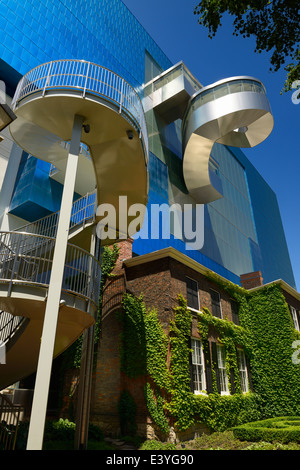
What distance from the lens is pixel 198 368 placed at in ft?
46.0

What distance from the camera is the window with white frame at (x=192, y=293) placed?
15308 millimetres

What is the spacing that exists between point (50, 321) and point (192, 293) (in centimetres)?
992

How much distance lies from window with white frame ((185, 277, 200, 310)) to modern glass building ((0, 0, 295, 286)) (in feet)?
20.5

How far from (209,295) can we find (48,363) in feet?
38.3

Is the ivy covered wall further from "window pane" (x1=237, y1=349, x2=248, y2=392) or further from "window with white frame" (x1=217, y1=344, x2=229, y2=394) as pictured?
"window pane" (x1=237, y1=349, x2=248, y2=392)

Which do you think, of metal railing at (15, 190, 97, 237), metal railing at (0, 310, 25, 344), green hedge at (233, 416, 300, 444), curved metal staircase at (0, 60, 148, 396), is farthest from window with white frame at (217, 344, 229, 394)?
metal railing at (0, 310, 25, 344)

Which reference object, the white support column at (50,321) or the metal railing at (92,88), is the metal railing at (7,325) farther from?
the metal railing at (92,88)

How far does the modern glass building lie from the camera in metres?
16.4

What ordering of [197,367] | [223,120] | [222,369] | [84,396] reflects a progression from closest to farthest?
[84,396]
[197,367]
[222,369]
[223,120]

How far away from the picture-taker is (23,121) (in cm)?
1082

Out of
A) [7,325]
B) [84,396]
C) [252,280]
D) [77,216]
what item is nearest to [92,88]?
[77,216]

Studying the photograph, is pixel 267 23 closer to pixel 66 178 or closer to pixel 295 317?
pixel 66 178

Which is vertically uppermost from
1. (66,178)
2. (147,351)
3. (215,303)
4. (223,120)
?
(223,120)
